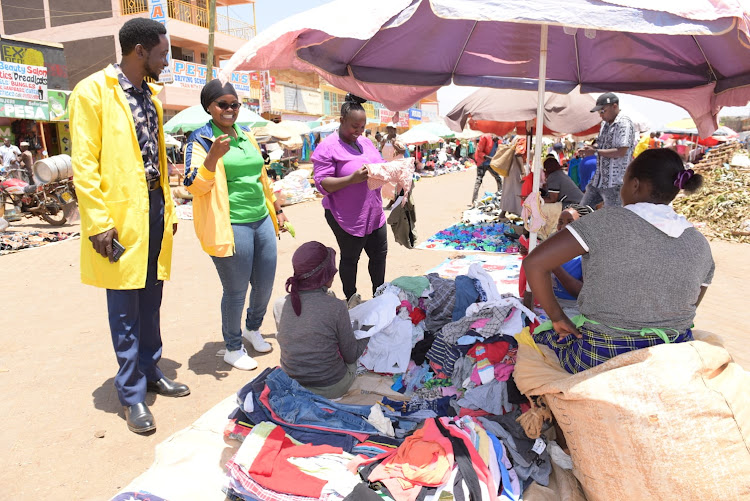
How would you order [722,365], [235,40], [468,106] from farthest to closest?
[235,40] < [468,106] < [722,365]

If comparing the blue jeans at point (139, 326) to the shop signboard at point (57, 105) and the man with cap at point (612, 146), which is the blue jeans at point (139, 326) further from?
the shop signboard at point (57, 105)

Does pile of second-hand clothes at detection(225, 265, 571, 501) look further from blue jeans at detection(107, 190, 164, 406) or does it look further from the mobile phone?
the mobile phone

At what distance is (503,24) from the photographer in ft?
12.3

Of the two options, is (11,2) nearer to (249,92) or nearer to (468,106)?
(249,92)

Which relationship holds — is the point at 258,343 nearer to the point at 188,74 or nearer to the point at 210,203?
the point at 210,203

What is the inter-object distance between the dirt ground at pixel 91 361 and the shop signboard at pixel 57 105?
11.2 m

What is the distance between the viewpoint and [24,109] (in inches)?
623

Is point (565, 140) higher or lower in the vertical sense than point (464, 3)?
lower

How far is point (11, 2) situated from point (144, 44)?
30079 mm

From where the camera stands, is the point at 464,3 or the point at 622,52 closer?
the point at 464,3

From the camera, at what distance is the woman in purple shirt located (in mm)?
4125

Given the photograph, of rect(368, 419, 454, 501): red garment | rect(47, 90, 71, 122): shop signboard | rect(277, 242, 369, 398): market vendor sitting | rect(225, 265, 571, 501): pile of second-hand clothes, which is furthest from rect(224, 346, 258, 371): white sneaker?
rect(47, 90, 71, 122): shop signboard

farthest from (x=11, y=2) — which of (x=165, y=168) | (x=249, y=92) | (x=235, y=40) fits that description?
(x=165, y=168)

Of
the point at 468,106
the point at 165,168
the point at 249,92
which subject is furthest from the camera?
the point at 249,92
